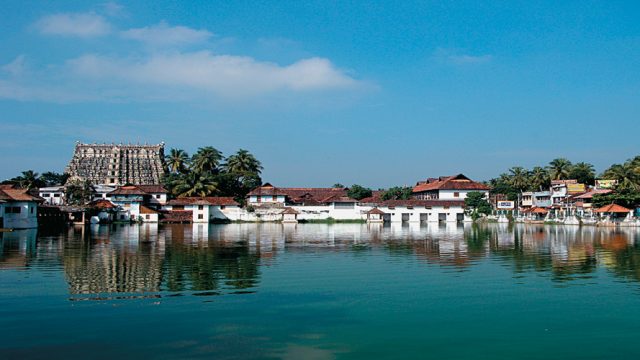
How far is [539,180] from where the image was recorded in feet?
301

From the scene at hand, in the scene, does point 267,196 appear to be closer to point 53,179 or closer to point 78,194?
point 78,194

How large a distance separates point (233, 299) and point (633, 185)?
199 feet

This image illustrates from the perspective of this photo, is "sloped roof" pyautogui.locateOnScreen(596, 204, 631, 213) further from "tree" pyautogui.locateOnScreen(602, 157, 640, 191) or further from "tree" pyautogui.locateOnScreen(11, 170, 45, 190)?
"tree" pyautogui.locateOnScreen(11, 170, 45, 190)

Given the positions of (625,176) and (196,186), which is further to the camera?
(196,186)

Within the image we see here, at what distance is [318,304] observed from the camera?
14.3 m

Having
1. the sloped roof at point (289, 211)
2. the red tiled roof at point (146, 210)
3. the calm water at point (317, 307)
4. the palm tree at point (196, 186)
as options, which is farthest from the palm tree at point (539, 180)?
the calm water at point (317, 307)

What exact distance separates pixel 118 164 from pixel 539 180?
273ft

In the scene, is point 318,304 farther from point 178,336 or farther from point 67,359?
point 67,359

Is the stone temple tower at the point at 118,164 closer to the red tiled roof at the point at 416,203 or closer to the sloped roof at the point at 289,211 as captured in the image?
the sloped roof at the point at 289,211

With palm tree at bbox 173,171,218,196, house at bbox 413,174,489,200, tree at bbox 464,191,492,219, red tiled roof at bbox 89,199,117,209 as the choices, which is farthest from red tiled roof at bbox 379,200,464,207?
red tiled roof at bbox 89,199,117,209

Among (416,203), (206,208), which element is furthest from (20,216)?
(416,203)

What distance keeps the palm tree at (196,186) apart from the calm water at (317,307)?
180 feet

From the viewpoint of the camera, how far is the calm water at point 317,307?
1036 centimetres

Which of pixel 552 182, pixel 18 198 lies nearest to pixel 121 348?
pixel 18 198
